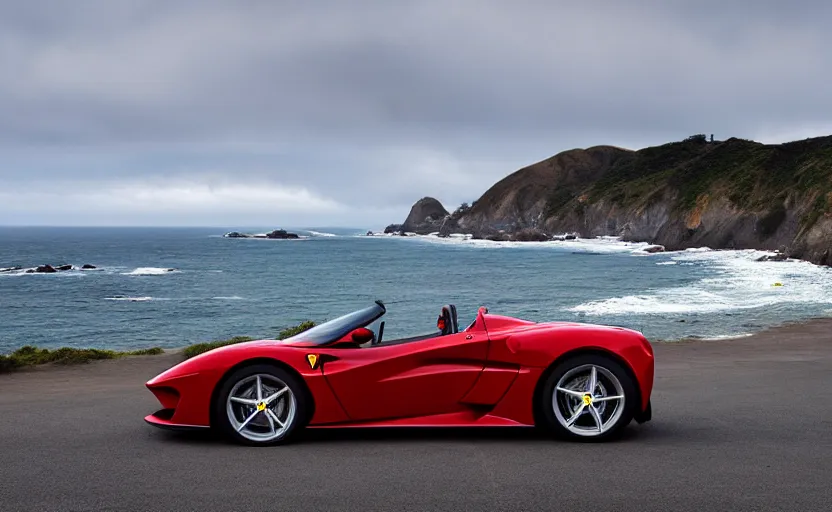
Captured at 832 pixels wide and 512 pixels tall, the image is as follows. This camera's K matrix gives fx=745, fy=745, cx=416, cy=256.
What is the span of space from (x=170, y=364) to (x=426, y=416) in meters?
9.46

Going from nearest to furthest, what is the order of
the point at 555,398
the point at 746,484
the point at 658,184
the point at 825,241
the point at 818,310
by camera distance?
the point at 746,484 → the point at 555,398 → the point at 818,310 → the point at 825,241 → the point at 658,184

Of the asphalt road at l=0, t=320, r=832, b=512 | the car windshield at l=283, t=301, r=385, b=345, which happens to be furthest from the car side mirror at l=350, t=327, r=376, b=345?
the asphalt road at l=0, t=320, r=832, b=512

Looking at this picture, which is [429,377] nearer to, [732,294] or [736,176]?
[732,294]

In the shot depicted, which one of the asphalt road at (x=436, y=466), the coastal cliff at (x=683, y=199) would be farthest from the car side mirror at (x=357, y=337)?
the coastal cliff at (x=683, y=199)

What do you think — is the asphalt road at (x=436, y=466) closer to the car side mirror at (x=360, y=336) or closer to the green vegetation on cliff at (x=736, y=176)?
the car side mirror at (x=360, y=336)

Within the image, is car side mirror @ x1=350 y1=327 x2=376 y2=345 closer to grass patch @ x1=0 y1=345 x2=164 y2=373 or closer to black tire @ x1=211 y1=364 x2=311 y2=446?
black tire @ x1=211 y1=364 x2=311 y2=446

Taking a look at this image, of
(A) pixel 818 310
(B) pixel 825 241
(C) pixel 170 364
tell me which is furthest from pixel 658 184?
(C) pixel 170 364

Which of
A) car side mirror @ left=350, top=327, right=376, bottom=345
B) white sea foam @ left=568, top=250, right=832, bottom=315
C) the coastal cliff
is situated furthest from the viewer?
the coastal cliff

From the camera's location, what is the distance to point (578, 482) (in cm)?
491

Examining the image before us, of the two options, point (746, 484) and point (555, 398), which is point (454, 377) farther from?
point (746, 484)

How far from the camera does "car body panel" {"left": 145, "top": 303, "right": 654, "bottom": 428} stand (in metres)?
6.18

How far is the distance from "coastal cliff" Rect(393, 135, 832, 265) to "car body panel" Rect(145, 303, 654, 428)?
58.4m

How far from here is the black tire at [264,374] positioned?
6.17 meters

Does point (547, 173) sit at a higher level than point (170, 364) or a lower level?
higher
